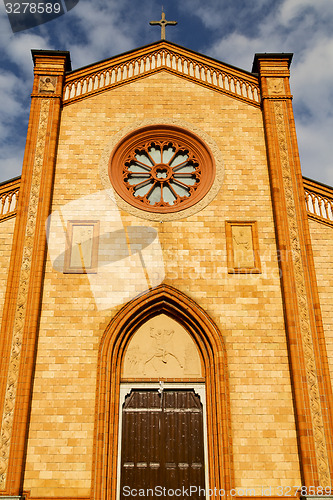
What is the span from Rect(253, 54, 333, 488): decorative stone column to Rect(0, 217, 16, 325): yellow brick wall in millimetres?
6743

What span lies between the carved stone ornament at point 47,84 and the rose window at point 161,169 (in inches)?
106

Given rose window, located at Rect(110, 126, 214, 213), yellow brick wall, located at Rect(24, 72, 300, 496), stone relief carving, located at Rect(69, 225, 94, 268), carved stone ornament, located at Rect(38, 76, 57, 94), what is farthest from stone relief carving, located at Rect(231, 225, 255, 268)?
carved stone ornament, located at Rect(38, 76, 57, 94)

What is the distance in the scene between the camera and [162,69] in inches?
566

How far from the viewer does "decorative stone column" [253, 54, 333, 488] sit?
996cm

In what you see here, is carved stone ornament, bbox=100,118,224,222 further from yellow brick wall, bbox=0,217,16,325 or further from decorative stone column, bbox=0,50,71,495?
yellow brick wall, bbox=0,217,16,325

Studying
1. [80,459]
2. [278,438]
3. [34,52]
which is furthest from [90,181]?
[278,438]

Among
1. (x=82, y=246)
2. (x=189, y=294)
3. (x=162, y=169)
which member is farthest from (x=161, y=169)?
(x=189, y=294)

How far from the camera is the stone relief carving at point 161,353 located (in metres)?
11.2

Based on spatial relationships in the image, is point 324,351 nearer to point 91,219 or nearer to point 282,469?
point 282,469

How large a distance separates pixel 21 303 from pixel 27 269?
0.85 meters

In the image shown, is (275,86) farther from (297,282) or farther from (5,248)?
(5,248)

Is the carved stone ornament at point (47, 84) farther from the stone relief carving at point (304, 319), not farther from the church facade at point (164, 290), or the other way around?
the stone relief carving at point (304, 319)

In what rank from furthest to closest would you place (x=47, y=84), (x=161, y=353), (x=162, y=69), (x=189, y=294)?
(x=162, y=69), (x=47, y=84), (x=189, y=294), (x=161, y=353)

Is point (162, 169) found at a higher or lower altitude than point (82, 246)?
higher
